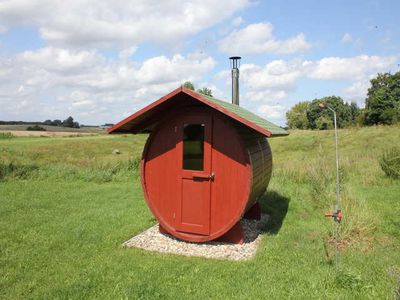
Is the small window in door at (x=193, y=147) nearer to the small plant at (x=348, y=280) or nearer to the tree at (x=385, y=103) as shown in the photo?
the small plant at (x=348, y=280)

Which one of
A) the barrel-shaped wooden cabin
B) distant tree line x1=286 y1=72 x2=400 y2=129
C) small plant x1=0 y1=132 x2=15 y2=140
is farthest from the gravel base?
small plant x1=0 y1=132 x2=15 y2=140

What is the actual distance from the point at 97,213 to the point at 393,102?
59.1 meters

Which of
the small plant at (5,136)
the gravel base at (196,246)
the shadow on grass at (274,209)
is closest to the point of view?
the gravel base at (196,246)

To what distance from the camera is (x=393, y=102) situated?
5791cm

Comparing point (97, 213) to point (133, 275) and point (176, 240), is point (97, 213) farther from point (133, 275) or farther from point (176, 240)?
point (133, 275)

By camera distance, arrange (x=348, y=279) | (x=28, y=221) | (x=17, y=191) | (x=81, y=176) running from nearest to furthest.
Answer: (x=348, y=279) < (x=28, y=221) < (x=17, y=191) < (x=81, y=176)

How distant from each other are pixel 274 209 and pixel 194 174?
4050mm

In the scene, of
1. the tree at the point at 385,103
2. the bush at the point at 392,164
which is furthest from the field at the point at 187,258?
the tree at the point at 385,103

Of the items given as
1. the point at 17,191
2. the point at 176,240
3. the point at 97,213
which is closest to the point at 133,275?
the point at 176,240

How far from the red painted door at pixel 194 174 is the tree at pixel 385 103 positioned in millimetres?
49458

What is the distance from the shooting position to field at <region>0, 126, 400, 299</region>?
213 inches

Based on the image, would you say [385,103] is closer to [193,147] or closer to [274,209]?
[274,209]

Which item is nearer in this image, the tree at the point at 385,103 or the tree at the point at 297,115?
the tree at the point at 385,103

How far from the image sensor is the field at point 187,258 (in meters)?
5.40
